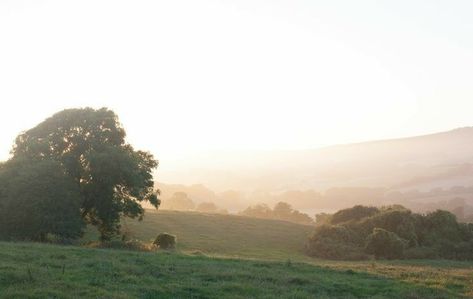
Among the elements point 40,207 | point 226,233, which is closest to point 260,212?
point 226,233

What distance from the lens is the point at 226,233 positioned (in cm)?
6550

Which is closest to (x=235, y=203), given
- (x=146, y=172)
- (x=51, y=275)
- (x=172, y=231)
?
(x=172, y=231)

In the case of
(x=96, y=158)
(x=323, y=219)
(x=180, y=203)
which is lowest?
(x=323, y=219)

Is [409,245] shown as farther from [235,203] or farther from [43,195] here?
[235,203]

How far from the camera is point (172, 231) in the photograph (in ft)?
204

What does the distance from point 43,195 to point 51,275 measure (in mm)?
20663

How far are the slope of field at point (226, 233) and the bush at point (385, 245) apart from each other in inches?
324

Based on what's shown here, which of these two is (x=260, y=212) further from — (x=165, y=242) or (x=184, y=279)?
(x=184, y=279)

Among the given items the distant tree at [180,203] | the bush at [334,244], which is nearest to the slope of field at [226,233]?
the bush at [334,244]

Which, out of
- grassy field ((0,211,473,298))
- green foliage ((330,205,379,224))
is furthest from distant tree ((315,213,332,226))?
grassy field ((0,211,473,298))

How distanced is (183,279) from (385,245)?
1450 inches

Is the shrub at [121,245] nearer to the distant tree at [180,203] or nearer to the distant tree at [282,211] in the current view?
the distant tree at [282,211]

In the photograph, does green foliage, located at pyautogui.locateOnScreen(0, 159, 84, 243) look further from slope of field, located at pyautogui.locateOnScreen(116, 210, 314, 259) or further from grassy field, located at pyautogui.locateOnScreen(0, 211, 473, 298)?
slope of field, located at pyautogui.locateOnScreen(116, 210, 314, 259)

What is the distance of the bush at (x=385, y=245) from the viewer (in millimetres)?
55031
